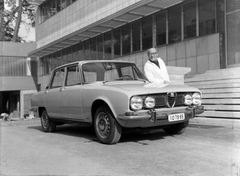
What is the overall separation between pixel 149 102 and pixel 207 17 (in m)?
9.45

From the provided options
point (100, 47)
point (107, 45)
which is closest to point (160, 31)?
point (107, 45)

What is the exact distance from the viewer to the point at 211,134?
5906 mm

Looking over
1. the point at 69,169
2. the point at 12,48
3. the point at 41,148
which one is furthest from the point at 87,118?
the point at 12,48

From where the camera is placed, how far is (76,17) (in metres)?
24.1

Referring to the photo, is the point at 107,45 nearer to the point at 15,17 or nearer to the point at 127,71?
the point at 127,71

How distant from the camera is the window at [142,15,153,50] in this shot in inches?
642

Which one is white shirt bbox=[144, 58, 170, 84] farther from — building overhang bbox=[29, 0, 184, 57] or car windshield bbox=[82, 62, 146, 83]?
building overhang bbox=[29, 0, 184, 57]

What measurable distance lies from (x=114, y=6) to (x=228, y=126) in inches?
540

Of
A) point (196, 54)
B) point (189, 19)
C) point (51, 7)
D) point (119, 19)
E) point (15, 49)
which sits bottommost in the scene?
point (196, 54)

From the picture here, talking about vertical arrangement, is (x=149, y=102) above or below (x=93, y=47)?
below

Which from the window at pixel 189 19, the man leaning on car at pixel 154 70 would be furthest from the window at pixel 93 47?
the man leaning on car at pixel 154 70

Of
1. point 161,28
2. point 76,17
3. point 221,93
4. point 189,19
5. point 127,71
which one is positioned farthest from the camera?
point 76,17

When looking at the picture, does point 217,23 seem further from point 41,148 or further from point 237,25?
point 41,148

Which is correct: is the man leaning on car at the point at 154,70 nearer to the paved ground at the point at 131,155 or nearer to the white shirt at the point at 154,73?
the white shirt at the point at 154,73
